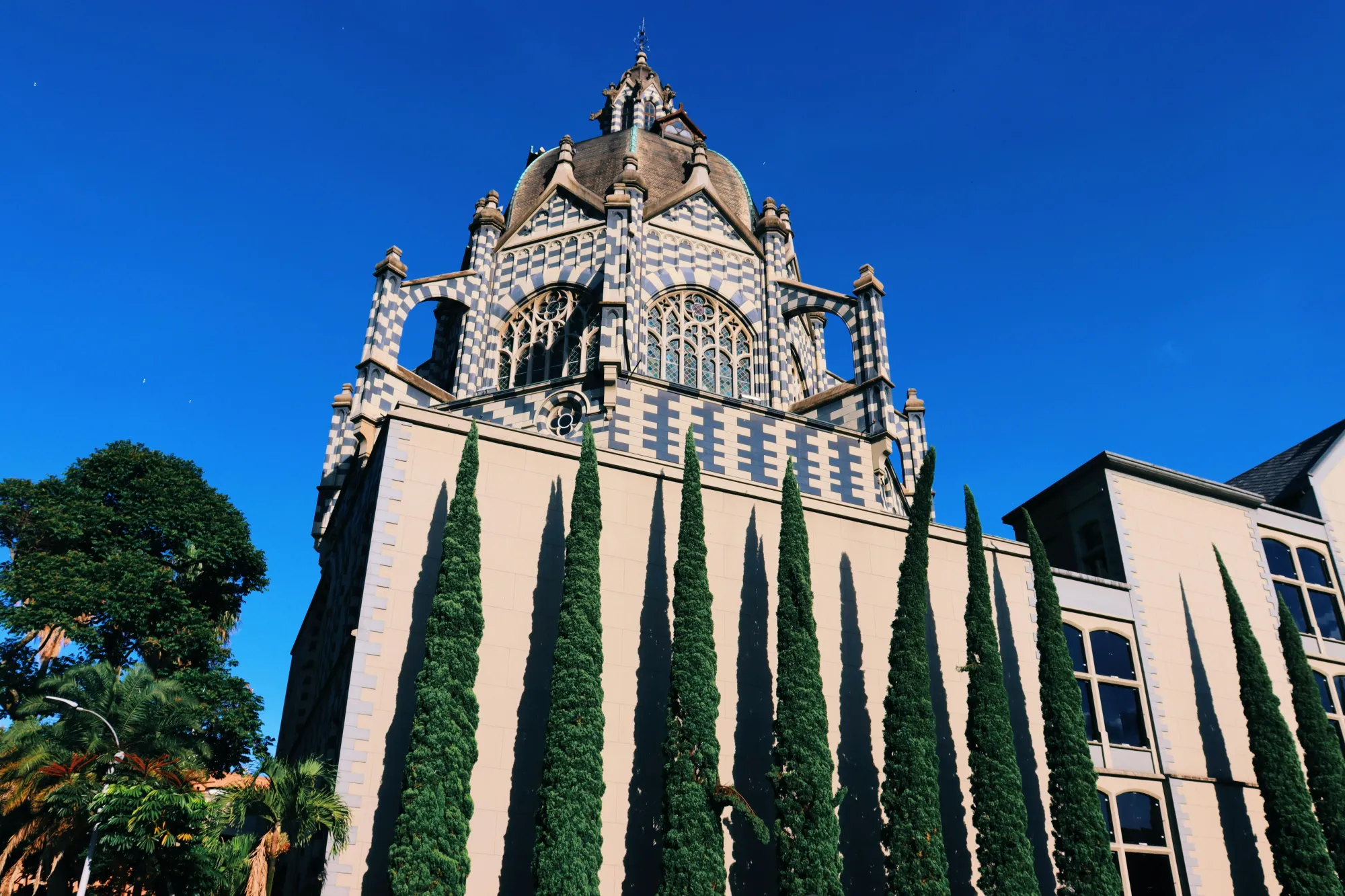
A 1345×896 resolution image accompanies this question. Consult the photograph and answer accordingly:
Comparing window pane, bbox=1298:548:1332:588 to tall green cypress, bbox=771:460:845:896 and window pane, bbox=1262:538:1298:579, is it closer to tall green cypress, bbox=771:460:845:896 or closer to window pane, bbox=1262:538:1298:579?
window pane, bbox=1262:538:1298:579

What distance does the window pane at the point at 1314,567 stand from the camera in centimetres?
3225

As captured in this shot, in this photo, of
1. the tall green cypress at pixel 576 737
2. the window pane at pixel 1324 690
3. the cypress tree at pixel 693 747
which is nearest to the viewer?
the tall green cypress at pixel 576 737

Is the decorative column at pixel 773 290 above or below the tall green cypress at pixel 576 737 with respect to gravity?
above

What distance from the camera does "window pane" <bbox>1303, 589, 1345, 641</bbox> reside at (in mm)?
31359

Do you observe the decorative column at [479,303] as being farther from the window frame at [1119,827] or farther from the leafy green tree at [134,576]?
the window frame at [1119,827]

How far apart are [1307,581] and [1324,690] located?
11.5ft

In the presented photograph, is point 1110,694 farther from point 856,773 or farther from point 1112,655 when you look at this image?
point 856,773

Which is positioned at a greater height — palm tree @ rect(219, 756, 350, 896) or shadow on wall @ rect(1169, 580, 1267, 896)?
shadow on wall @ rect(1169, 580, 1267, 896)

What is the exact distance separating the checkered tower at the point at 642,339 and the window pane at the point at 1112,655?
676 centimetres

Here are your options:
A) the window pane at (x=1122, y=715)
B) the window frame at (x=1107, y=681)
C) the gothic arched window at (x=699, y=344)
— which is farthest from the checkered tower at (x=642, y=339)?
the window pane at (x=1122, y=715)

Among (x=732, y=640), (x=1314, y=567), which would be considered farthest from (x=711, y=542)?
(x=1314, y=567)

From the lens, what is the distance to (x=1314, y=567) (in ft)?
107

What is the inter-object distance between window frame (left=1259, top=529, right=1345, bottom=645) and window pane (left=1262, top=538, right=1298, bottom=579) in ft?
0.10

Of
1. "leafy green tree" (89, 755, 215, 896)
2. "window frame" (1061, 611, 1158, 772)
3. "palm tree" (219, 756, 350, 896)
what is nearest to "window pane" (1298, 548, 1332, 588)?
"window frame" (1061, 611, 1158, 772)
